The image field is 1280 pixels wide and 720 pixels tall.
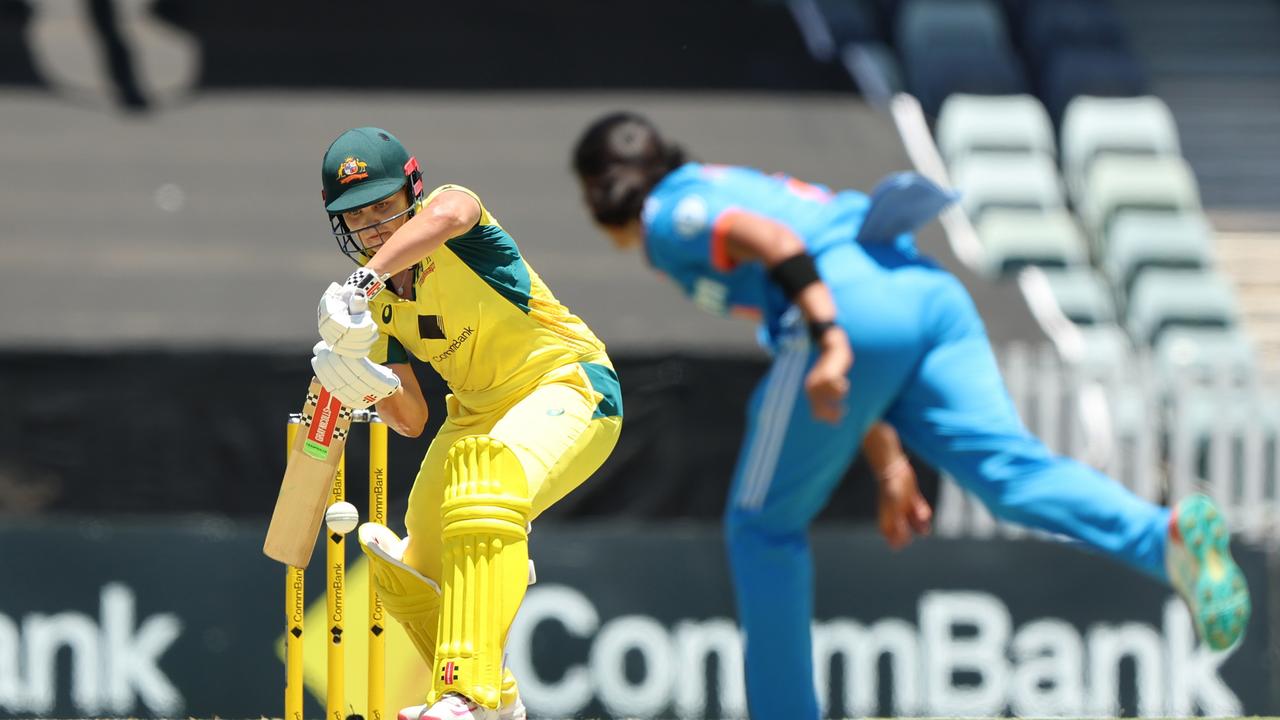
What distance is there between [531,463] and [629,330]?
4.67 metres

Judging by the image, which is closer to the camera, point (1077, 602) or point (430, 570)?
point (430, 570)

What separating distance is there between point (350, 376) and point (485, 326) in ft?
1.52

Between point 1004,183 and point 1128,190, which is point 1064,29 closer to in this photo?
point 1128,190

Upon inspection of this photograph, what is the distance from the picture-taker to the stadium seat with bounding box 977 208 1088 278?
1143cm

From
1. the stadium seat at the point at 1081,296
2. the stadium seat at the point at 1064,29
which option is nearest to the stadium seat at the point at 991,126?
the stadium seat at the point at 1064,29

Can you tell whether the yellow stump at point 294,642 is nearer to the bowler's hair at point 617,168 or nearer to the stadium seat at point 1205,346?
the bowler's hair at point 617,168

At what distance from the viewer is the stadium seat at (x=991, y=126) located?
12453 millimetres

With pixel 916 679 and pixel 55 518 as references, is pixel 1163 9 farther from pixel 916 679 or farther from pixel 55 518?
pixel 55 518

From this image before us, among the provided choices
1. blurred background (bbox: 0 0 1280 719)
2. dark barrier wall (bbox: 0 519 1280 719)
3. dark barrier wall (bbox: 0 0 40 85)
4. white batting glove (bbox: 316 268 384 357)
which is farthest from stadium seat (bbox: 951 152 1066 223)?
white batting glove (bbox: 316 268 384 357)

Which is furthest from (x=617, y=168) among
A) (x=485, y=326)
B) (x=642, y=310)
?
(x=642, y=310)

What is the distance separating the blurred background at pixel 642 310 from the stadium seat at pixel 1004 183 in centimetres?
3

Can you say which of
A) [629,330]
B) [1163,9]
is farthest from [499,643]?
[1163,9]

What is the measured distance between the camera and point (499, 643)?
13.3ft

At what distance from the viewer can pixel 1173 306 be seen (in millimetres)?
11250
